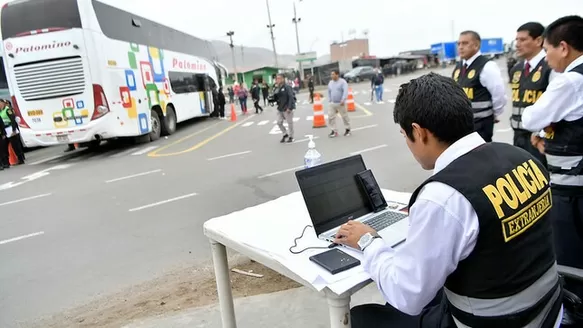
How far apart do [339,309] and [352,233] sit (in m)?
0.35

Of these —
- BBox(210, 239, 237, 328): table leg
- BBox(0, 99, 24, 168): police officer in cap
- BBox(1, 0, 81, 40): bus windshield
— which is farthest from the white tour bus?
BBox(210, 239, 237, 328): table leg

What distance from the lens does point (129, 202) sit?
6828 millimetres

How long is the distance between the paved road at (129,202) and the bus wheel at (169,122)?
211 centimetres

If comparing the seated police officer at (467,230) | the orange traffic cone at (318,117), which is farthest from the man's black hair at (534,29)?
the orange traffic cone at (318,117)

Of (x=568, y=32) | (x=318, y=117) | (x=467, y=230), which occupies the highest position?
(x=568, y=32)

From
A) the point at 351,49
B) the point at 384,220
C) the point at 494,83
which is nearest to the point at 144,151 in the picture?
the point at 494,83

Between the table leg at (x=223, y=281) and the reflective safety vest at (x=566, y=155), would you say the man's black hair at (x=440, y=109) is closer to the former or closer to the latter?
the table leg at (x=223, y=281)

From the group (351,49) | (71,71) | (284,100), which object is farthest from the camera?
(351,49)

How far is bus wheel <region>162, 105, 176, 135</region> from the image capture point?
14945 millimetres

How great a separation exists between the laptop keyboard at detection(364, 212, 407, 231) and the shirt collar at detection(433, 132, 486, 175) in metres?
0.71

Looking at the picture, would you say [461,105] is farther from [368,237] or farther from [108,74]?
[108,74]

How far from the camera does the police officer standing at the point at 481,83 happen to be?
15.6 ft

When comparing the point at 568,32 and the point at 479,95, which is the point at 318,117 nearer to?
the point at 479,95

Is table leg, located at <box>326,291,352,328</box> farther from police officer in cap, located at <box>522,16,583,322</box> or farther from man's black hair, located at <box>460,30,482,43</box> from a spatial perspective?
man's black hair, located at <box>460,30,482,43</box>
